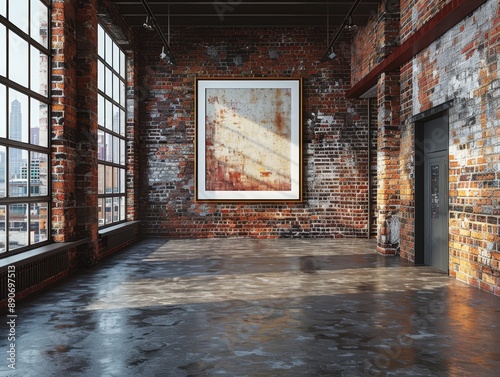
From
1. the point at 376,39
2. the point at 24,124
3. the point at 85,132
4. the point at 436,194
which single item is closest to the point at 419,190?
the point at 436,194

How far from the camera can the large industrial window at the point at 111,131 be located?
8.71 m

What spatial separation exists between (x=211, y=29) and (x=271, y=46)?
4.31ft

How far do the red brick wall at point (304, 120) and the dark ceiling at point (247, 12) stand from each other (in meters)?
0.48

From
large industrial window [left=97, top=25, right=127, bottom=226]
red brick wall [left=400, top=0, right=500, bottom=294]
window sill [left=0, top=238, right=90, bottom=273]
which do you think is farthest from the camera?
large industrial window [left=97, top=25, right=127, bottom=226]

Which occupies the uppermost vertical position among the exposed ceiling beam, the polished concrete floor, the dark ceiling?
the dark ceiling

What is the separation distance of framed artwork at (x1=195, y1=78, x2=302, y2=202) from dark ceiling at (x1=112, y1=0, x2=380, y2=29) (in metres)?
1.19

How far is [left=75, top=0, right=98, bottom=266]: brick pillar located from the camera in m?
7.01

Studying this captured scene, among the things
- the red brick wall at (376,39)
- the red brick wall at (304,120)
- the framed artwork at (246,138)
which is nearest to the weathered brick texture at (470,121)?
the red brick wall at (376,39)

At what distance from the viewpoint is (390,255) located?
27.6 feet

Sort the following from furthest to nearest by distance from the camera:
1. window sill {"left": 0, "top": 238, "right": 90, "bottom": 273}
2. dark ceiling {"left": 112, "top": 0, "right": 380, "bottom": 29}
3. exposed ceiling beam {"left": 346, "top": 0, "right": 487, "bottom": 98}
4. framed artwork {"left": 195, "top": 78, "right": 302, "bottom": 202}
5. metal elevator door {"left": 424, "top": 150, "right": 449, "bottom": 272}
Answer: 1. framed artwork {"left": 195, "top": 78, "right": 302, "bottom": 202}
2. dark ceiling {"left": 112, "top": 0, "right": 380, "bottom": 29}
3. metal elevator door {"left": 424, "top": 150, "right": 449, "bottom": 272}
4. exposed ceiling beam {"left": 346, "top": 0, "right": 487, "bottom": 98}
5. window sill {"left": 0, "top": 238, "right": 90, "bottom": 273}

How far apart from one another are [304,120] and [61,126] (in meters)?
5.90

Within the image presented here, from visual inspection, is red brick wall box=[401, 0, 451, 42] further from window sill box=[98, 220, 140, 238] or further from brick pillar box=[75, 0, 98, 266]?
window sill box=[98, 220, 140, 238]

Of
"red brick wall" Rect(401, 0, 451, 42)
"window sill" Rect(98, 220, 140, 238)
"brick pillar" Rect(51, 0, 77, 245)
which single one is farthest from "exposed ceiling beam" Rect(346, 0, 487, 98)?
"window sill" Rect(98, 220, 140, 238)

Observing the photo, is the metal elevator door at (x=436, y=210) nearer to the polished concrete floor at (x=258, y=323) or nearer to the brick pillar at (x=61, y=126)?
the polished concrete floor at (x=258, y=323)
